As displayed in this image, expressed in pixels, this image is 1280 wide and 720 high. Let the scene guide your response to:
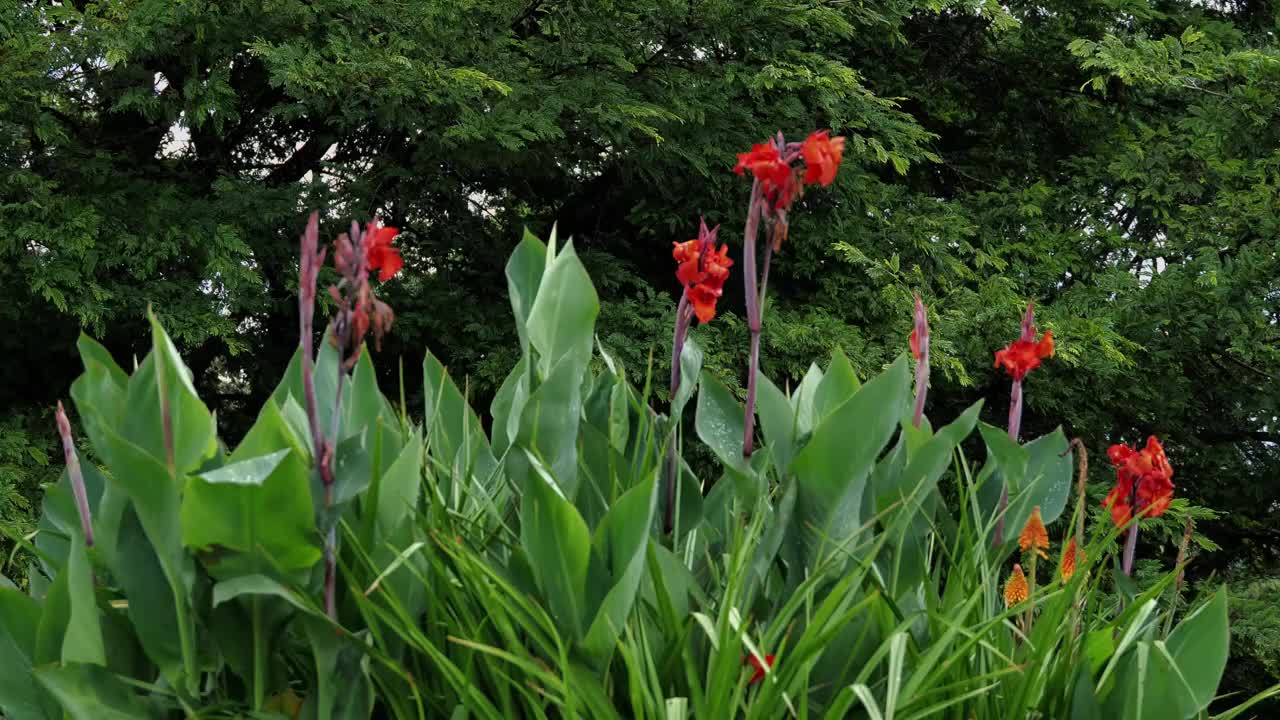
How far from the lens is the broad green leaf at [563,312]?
1696 mm

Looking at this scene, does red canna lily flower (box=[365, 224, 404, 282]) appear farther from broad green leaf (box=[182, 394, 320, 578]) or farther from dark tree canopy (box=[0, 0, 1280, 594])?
dark tree canopy (box=[0, 0, 1280, 594])

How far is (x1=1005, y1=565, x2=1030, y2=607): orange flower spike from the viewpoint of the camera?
1622 mm

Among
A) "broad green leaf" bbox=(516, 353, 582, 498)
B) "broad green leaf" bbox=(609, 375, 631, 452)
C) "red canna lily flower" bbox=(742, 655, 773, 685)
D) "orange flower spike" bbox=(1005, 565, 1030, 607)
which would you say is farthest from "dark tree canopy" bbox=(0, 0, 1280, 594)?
"red canna lily flower" bbox=(742, 655, 773, 685)

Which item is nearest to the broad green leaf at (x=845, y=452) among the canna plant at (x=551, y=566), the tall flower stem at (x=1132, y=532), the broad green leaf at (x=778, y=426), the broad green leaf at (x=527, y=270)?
the canna plant at (x=551, y=566)

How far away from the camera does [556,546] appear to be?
1.38 meters

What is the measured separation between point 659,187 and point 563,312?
362cm

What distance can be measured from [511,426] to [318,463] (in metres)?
0.44

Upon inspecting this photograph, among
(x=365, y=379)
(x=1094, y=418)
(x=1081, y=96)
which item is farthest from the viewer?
(x=1081, y=96)

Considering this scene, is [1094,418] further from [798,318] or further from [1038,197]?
[798,318]

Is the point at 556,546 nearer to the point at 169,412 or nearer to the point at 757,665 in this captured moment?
the point at 757,665

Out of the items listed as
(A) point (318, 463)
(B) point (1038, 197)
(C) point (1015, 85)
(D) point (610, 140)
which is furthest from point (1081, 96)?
(A) point (318, 463)

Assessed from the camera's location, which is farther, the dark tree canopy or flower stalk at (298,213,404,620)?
the dark tree canopy

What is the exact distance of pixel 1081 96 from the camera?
648cm

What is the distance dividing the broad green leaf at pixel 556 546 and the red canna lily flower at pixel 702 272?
304 millimetres
